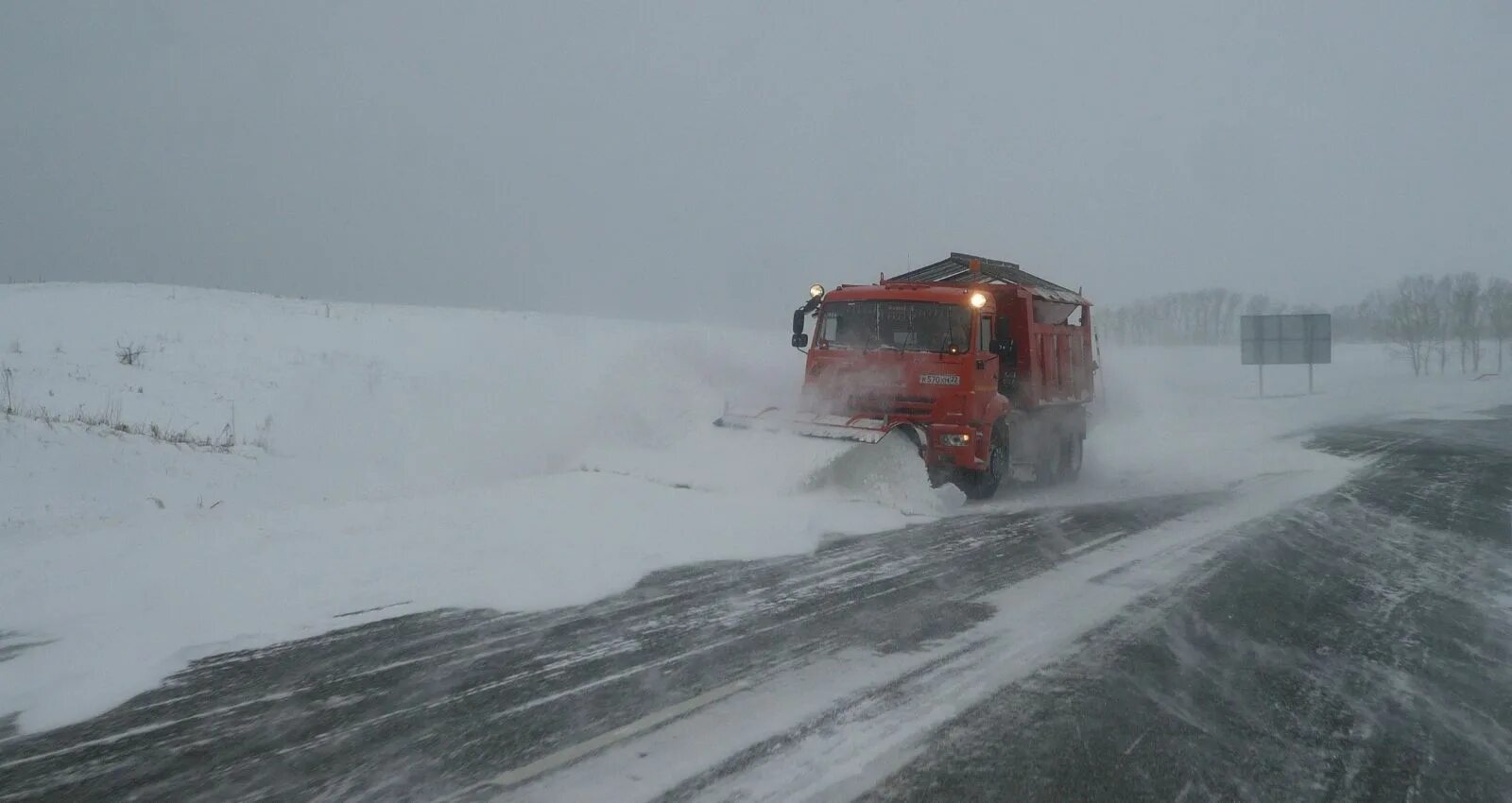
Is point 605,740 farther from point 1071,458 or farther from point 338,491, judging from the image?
point 1071,458

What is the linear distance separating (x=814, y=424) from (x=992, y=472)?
256cm

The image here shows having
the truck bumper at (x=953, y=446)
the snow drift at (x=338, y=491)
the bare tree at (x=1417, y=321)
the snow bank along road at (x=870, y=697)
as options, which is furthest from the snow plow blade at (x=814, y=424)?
the bare tree at (x=1417, y=321)

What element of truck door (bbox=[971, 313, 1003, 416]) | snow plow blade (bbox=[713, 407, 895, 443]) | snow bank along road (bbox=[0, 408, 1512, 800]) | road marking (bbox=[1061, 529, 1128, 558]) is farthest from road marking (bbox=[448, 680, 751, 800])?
truck door (bbox=[971, 313, 1003, 416])

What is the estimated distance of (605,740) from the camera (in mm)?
3975

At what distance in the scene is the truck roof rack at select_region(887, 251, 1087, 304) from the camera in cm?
1323

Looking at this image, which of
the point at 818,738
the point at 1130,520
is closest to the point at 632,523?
the point at 818,738

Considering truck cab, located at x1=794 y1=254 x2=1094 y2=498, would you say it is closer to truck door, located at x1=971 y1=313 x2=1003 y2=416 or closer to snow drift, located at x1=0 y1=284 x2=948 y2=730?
truck door, located at x1=971 y1=313 x2=1003 y2=416

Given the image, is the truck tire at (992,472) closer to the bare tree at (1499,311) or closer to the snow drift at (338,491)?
the snow drift at (338,491)

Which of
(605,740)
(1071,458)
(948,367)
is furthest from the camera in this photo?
(1071,458)

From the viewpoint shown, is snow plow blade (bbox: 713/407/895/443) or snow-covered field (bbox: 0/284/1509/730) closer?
snow-covered field (bbox: 0/284/1509/730)

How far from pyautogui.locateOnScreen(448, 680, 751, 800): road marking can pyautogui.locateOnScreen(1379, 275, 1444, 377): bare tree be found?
7452 centimetres

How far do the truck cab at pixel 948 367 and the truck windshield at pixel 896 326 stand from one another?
0.01 metres

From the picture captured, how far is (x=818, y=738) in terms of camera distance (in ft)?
13.1

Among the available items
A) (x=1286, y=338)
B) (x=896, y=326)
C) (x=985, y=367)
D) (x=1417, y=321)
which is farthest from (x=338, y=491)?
(x=1417, y=321)
